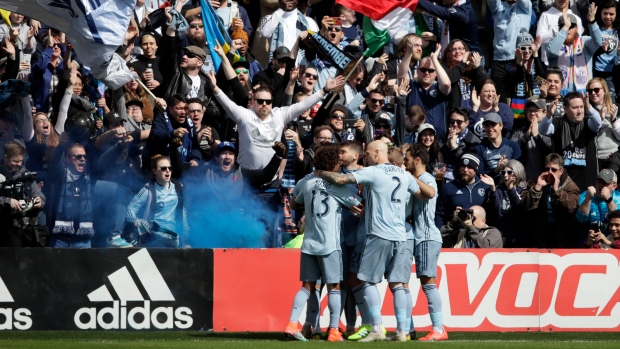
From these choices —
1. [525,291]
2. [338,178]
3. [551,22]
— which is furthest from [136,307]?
[551,22]

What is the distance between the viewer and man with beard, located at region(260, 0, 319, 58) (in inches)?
730

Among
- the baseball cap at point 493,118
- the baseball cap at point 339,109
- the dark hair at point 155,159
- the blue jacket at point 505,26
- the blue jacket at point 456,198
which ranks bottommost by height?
the blue jacket at point 456,198

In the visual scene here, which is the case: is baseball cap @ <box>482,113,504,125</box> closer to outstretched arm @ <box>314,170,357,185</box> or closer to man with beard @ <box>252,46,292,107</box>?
man with beard @ <box>252,46,292,107</box>

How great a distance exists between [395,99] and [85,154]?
15.6ft

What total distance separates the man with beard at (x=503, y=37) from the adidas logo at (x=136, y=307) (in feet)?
24.3

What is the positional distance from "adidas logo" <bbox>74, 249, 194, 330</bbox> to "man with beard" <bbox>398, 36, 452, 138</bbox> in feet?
17.1

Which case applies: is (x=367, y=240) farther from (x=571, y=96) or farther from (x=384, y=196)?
(x=571, y=96)

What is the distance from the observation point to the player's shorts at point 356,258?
12.9m

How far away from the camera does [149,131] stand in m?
15.5

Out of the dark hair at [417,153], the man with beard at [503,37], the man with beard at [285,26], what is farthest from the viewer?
the man with beard at [503,37]

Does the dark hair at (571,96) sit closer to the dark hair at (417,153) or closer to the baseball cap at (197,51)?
the dark hair at (417,153)

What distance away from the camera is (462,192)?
50.7 feet

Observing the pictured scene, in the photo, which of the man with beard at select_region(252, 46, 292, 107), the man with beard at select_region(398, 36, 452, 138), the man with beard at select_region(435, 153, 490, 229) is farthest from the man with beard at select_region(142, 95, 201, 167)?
the man with beard at select_region(398, 36, 452, 138)

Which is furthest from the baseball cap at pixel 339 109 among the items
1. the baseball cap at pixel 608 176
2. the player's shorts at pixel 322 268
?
the player's shorts at pixel 322 268
